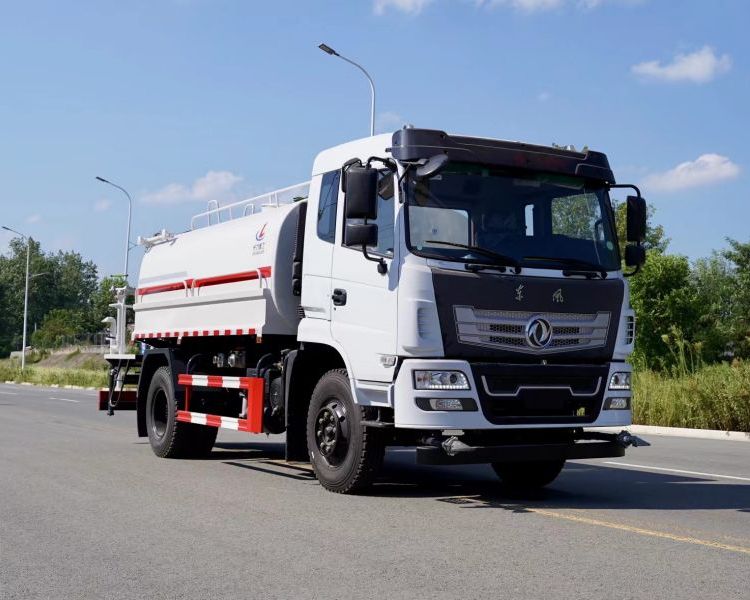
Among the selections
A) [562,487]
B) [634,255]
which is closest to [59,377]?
[562,487]

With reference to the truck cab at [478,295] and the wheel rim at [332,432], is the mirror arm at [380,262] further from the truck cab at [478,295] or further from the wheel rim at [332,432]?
the wheel rim at [332,432]

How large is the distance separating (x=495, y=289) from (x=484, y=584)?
3091 millimetres

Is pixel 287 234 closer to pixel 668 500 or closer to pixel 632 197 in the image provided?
pixel 632 197

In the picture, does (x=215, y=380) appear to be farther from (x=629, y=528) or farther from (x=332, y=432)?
(x=629, y=528)

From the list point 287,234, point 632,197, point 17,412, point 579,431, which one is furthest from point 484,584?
point 17,412

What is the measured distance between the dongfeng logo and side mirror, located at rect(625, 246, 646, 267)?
142 cm

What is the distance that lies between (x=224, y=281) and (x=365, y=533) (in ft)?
16.4

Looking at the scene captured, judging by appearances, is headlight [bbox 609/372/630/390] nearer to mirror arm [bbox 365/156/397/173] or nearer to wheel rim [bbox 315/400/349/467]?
wheel rim [bbox 315/400/349/467]

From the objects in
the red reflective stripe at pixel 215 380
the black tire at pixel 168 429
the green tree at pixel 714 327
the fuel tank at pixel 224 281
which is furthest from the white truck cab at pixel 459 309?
the green tree at pixel 714 327

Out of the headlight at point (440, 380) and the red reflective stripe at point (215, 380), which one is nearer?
the headlight at point (440, 380)

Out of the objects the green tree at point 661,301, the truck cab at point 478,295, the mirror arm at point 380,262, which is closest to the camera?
the truck cab at point 478,295

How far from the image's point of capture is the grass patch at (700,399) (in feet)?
58.4

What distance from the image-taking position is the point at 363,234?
27.7 ft

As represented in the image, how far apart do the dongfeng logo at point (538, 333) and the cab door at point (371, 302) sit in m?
1.09
